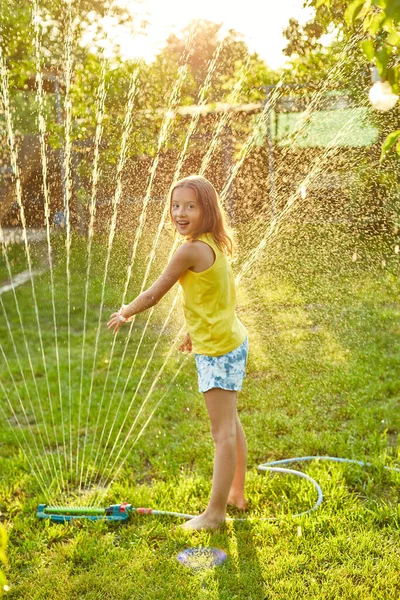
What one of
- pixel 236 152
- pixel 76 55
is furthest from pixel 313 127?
pixel 76 55

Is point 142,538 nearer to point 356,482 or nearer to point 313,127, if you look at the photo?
point 356,482

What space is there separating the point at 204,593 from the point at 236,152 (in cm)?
769

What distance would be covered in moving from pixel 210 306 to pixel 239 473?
2.65 feet

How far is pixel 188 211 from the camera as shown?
2.74 metres

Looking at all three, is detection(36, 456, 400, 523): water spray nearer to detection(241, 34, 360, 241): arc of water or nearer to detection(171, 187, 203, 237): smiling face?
detection(171, 187, 203, 237): smiling face

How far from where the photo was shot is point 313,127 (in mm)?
9414

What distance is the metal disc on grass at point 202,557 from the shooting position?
2656mm

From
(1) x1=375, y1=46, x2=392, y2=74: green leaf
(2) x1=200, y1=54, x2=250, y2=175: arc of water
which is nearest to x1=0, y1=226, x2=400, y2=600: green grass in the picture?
(1) x1=375, y1=46, x2=392, y2=74: green leaf

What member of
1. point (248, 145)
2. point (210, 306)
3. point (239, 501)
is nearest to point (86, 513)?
point (239, 501)

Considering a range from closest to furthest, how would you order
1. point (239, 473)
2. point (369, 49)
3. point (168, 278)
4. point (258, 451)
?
point (369, 49) < point (168, 278) < point (239, 473) < point (258, 451)

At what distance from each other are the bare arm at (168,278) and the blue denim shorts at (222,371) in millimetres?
Answer: 334

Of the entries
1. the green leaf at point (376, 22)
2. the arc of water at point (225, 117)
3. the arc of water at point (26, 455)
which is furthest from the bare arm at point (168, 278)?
the arc of water at point (225, 117)

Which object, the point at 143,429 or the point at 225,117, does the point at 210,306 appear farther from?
the point at 225,117

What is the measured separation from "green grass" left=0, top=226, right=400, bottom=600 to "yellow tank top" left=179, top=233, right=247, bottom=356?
789mm
